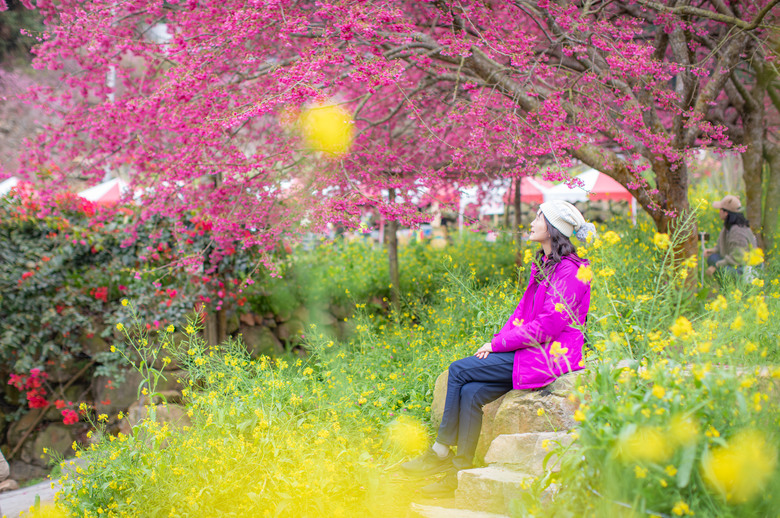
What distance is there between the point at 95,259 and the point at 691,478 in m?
5.34

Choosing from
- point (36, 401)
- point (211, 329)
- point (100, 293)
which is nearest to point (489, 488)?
point (211, 329)

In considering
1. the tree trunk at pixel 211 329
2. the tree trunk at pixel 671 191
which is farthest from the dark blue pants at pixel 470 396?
the tree trunk at pixel 211 329

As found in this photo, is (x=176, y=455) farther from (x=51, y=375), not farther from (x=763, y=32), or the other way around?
(x=763, y=32)

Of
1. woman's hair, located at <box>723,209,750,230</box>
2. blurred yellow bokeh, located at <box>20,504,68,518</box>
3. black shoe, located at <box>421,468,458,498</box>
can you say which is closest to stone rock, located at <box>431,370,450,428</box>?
black shoe, located at <box>421,468,458,498</box>

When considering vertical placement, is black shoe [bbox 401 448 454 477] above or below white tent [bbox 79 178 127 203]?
below

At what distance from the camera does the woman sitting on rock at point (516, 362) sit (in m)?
2.86

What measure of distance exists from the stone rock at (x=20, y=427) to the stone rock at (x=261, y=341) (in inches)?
88.3

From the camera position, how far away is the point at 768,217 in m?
6.12

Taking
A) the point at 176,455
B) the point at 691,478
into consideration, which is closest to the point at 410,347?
the point at 176,455

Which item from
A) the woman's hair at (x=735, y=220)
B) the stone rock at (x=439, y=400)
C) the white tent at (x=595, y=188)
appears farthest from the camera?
the white tent at (x=595, y=188)

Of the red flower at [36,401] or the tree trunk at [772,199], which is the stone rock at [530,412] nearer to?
the tree trunk at [772,199]

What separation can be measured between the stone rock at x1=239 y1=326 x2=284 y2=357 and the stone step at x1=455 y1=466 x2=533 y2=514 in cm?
373

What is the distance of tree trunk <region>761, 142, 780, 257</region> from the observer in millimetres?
5918

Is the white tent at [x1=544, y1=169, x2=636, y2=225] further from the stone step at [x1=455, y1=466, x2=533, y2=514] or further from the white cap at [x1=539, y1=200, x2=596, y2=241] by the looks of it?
the stone step at [x1=455, y1=466, x2=533, y2=514]
